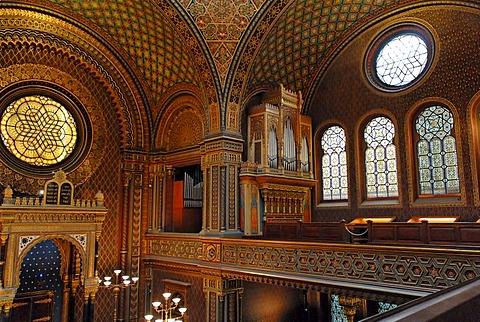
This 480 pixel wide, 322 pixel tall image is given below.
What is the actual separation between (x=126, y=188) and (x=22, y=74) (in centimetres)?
426

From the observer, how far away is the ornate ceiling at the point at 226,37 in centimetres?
1025

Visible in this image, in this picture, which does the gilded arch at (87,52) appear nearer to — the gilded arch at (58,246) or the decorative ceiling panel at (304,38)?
the gilded arch at (58,246)

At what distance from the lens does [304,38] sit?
11.8 m

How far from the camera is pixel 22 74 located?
10.4 meters

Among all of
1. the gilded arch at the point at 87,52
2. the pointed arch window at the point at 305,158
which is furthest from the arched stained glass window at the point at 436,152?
the gilded arch at the point at 87,52

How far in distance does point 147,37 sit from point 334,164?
6751mm

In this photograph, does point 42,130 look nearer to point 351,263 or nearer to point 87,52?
point 87,52

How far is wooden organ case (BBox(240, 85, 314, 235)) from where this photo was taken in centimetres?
1082

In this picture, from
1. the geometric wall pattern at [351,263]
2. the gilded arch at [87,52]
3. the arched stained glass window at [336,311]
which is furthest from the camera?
the arched stained glass window at [336,311]

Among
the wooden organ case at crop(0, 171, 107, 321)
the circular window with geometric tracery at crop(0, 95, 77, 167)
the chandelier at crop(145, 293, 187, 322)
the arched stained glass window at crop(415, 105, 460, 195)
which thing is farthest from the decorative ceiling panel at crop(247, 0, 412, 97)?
the chandelier at crop(145, 293, 187, 322)

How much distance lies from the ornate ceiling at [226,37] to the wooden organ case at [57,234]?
4375 mm

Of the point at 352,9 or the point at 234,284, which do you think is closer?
the point at 234,284

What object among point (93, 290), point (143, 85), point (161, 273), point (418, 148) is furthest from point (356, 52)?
point (93, 290)

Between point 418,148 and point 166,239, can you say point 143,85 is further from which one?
point 418,148
